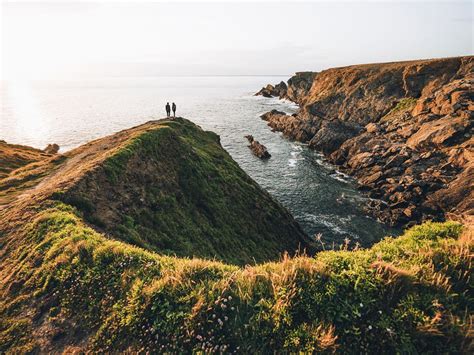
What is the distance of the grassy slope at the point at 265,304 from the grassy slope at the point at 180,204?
662 cm

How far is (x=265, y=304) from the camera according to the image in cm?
643

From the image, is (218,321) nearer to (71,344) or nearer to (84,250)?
(71,344)

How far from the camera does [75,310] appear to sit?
26.8 feet

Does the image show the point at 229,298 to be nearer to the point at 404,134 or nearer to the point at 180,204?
the point at 180,204

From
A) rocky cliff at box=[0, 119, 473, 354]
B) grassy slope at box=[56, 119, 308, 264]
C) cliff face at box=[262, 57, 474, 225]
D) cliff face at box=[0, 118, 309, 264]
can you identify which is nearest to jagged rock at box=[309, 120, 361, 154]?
cliff face at box=[262, 57, 474, 225]

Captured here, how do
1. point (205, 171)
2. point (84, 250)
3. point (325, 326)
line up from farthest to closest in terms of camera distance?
point (205, 171) < point (84, 250) < point (325, 326)

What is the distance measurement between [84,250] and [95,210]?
294 inches

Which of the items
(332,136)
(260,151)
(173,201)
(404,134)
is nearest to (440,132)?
(404,134)

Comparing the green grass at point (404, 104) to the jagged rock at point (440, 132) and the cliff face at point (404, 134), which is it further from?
the jagged rock at point (440, 132)

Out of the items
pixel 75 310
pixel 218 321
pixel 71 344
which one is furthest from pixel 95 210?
pixel 218 321

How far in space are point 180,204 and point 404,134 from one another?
2466 inches

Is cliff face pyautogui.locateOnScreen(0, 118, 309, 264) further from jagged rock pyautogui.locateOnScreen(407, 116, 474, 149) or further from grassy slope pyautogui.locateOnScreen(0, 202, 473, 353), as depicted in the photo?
jagged rock pyautogui.locateOnScreen(407, 116, 474, 149)

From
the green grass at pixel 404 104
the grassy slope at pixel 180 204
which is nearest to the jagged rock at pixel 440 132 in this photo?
the green grass at pixel 404 104

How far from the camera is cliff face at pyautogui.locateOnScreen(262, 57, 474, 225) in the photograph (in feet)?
134
